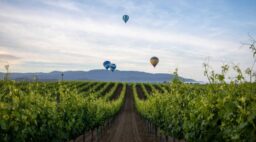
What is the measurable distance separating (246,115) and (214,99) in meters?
3.71

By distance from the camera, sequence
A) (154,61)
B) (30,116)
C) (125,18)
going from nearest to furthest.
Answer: (30,116) < (125,18) < (154,61)

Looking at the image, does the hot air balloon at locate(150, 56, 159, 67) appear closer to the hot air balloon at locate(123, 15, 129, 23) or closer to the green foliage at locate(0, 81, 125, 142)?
the hot air balloon at locate(123, 15, 129, 23)

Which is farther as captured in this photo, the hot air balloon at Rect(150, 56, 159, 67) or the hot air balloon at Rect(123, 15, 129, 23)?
the hot air balloon at Rect(150, 56, 159, 67)

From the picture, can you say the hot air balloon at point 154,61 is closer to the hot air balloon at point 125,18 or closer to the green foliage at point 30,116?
the hot air balloon at point 125,18

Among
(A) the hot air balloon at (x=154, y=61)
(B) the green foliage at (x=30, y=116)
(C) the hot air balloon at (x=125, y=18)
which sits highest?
(C) the hot air balloon at (x=125, y=18)

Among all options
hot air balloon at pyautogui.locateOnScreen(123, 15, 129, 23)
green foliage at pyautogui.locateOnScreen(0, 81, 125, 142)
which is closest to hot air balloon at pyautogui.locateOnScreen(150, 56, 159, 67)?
hot air balloon at pyautogui.locateOnScreen(123, 15, 129, 23)

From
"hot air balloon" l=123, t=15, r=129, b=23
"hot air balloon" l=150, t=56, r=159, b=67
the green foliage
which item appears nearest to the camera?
the green foliage

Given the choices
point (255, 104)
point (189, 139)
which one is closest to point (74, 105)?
point (189, 139)

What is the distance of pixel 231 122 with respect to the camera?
1053cm

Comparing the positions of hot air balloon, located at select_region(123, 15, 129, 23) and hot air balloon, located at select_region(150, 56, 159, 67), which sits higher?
hot air balloon, located at select_region(123, 15, 129, 23)

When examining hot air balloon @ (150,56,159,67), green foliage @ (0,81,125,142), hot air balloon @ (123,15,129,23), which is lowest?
green foliage @ (0,81,125,142)

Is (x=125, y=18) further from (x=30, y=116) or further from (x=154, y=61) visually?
(x=30, y=116)

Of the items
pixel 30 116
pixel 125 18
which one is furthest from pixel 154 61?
pixel 30 116

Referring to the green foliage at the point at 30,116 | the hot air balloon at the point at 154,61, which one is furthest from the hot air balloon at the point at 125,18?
the green foliage at the point at 30,116
